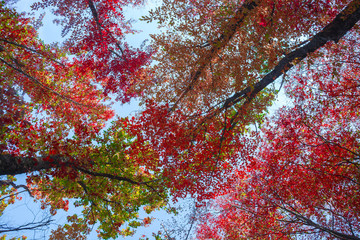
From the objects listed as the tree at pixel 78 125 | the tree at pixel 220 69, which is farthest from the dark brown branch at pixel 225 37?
the tree at pixel 78 125

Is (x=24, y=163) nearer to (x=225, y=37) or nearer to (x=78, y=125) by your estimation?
(x=78, y=125)

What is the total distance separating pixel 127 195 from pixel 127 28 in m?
9.71

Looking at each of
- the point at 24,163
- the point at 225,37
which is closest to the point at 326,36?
the point at 225,37

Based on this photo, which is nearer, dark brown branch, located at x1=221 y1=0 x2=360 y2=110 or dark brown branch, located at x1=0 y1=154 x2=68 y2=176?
dark brown branch, located at x1=0 y1=154 x2=68 y2=176

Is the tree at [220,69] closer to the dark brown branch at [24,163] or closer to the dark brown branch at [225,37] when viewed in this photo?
the dark brown branch at [225,37]

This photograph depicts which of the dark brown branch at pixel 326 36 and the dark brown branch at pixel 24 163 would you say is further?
the dark brown branch at pixel 326 36

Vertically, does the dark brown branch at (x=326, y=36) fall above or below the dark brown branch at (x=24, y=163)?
above

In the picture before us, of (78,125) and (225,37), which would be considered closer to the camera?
(225,37)

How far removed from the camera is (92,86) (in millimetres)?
13617

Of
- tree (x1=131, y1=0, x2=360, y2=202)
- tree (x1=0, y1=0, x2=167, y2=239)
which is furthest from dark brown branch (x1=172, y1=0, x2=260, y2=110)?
tree (x1=0, y1=0, x2=167, y2=239)

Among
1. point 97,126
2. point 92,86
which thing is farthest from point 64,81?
point 97,126

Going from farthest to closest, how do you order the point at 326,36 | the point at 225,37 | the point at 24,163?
the point at 326,36 → the point at 225,37 → the point at 24,163

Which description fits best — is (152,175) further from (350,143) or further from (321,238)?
(350,143)

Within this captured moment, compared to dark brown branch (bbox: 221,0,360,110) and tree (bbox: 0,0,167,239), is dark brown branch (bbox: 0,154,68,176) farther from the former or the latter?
dark brown branch (bbox: 221,0,360,110)
